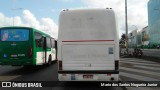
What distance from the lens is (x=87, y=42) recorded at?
11.7 meters

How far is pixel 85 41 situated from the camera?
11.7 m

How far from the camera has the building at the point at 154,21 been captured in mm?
112438

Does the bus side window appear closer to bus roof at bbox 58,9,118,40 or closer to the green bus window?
the green bus window

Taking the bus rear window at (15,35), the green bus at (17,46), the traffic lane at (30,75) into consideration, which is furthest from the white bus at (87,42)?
the bus rear window at (15,35)

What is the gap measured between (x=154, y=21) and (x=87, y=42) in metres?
113

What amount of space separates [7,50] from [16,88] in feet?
23.7

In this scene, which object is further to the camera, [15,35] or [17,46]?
[15,35]

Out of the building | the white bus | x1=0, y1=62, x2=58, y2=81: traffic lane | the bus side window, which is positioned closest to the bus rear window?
the bus side window

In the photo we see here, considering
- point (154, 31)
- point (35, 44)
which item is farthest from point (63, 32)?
point (154, 31)

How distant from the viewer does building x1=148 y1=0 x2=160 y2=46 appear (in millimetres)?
112438

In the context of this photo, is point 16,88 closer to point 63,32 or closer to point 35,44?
point 63,32

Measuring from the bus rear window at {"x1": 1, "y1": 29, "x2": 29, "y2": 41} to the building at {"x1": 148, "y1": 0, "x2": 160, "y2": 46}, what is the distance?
9584cm

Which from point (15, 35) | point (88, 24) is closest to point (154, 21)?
point (15, 35)

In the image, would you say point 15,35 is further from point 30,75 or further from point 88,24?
point 88,24
